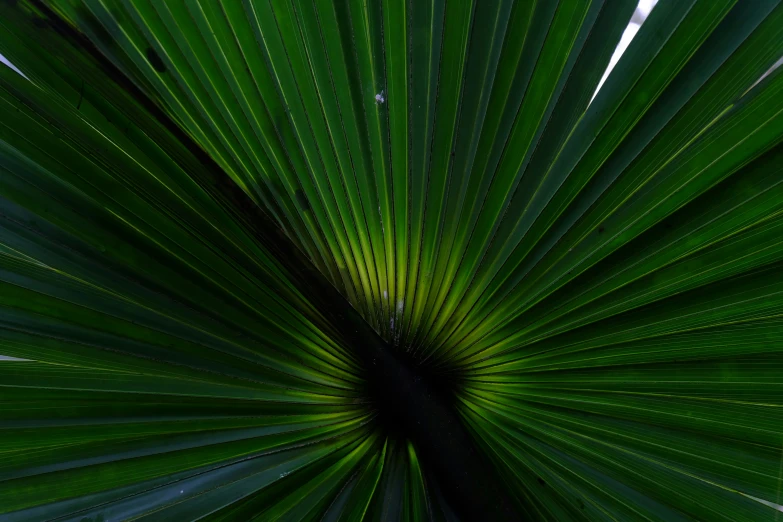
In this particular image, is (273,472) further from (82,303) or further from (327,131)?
(327,131)

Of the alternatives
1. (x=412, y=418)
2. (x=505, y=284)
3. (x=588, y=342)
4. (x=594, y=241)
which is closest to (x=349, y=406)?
(x=412, y=418)

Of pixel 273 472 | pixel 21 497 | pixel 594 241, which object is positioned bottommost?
pixel 21 497

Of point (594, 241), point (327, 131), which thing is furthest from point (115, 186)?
point (594, 241)

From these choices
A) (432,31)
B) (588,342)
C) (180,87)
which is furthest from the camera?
(588,342)

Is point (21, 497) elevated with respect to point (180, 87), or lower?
lower

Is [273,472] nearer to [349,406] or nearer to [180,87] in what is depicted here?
[349,406]

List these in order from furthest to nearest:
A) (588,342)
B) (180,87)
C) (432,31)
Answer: (588,342)
(180,87)
(432,31)

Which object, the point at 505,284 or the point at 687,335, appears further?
the point at 505,284
